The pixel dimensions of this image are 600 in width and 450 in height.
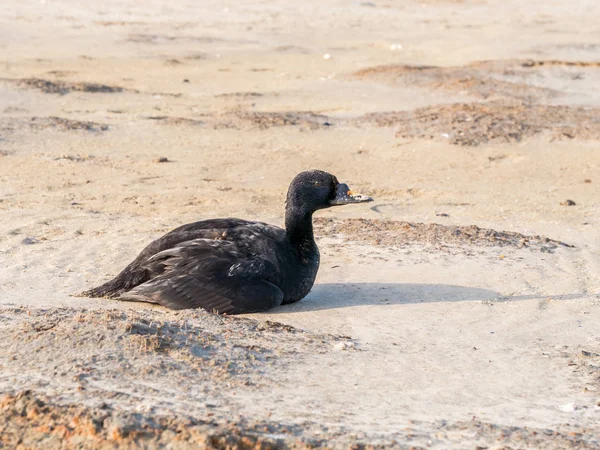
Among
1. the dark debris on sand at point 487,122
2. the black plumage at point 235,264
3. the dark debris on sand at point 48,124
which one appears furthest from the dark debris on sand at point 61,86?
the black plumage at point 235,264

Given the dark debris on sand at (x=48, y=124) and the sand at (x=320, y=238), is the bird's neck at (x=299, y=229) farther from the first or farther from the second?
the dark debris on sand at (x=48, y=124)

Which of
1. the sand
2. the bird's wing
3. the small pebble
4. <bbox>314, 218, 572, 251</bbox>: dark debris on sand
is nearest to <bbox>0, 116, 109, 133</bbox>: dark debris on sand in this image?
the sand

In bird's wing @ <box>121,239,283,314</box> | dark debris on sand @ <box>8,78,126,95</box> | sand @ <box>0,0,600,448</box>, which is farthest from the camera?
dark debris on sand @ <box>8,78,126,95</box>

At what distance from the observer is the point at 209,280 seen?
691 cm

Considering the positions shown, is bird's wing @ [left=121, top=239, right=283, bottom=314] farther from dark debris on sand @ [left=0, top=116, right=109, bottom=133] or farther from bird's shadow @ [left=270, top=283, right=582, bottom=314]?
dark debris on sand @ [left=0, top=116, right=109, bottom=133]

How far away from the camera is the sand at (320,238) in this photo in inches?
188

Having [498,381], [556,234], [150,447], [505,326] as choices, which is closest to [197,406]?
[150,447]

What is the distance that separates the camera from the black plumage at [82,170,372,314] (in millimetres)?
6883

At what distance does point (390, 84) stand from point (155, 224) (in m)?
10.2

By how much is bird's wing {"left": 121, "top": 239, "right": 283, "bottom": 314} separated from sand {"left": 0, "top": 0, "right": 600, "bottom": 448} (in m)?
0.16

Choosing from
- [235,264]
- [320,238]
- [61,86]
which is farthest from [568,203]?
[61,86]

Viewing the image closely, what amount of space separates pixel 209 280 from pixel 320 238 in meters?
2.54

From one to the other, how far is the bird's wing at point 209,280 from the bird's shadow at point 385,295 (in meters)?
0.33

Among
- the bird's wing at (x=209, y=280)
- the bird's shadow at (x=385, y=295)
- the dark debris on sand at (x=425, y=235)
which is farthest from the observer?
the dark debris on sand at (x=425, y=235)
